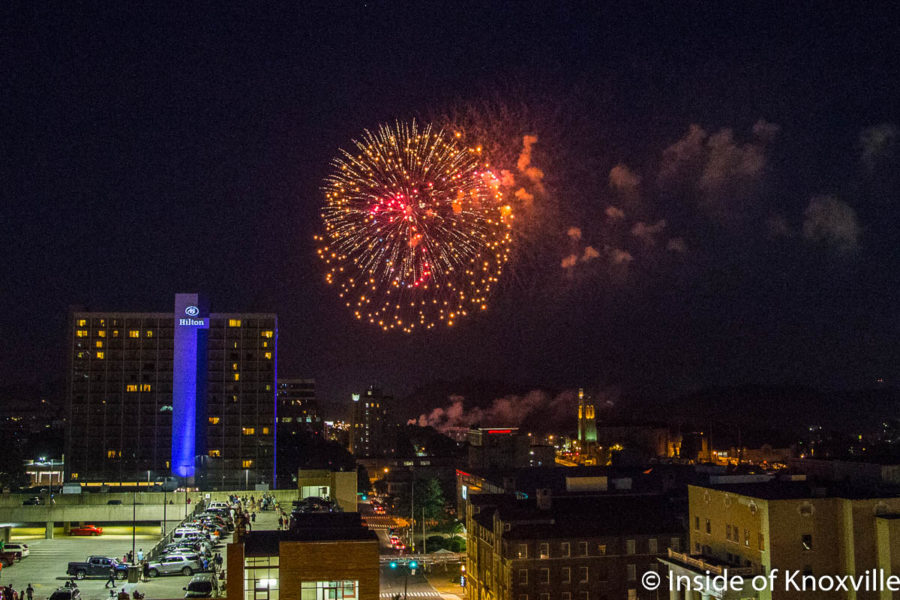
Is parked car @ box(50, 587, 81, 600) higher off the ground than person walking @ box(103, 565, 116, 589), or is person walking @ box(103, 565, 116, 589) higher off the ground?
parked car @ box(50, 587, 81, 600)

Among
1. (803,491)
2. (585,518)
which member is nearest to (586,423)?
(585,518)

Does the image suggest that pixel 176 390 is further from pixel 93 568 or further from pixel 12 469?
pixel 93 568

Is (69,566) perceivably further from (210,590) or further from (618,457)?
(618,457)

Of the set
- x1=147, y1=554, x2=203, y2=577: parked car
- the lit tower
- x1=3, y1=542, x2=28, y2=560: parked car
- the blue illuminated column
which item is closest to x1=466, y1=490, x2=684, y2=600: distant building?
x1=147, y1=554, x2=203, y2=577: parked car

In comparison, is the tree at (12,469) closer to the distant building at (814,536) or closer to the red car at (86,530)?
the red car at (86,530)

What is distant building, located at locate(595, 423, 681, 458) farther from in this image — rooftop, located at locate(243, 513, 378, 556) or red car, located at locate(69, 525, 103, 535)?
rooftop, located at locate(243, 513, 378, 556)

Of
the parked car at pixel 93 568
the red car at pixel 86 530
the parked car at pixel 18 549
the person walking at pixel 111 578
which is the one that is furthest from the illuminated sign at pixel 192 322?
the person walking at pixel 111 578

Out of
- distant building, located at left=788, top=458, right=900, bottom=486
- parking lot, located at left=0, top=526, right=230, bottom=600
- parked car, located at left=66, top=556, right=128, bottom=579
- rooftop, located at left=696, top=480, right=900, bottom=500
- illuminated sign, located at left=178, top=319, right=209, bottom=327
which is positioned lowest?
parking lot, located at left=0, top=526, right=230, bottom=600
